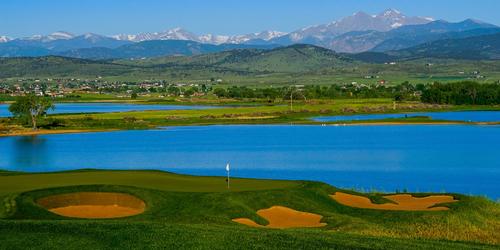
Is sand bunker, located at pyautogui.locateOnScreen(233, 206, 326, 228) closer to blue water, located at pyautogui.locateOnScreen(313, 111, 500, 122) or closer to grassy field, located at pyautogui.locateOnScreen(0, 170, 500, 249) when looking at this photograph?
grassy field, located at pyautogui.locateOnScreen(0, 170, 500, 249)

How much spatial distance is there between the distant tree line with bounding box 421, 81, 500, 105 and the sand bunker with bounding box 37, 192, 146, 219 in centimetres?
11648

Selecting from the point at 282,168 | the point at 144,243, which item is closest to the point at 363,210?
the point at 144,243

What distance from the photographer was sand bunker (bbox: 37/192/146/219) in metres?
28.5

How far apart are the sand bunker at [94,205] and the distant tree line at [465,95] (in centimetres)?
11648

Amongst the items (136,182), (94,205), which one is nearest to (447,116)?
(136,182)

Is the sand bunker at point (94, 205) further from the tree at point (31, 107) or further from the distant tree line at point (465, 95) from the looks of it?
the distant tree line at point (465, 95)

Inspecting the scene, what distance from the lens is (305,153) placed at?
65.4m

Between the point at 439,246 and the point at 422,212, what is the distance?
1040cm

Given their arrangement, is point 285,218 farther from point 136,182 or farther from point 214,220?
point 136,182

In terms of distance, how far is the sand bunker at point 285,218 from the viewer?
27.4m

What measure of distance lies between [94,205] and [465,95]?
119m

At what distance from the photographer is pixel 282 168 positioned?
177 ft

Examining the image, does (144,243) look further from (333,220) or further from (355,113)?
(355,113)

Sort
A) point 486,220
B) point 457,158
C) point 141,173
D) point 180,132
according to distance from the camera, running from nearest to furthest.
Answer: point 486,220, point 141,173, point 457,158, point 180,132
